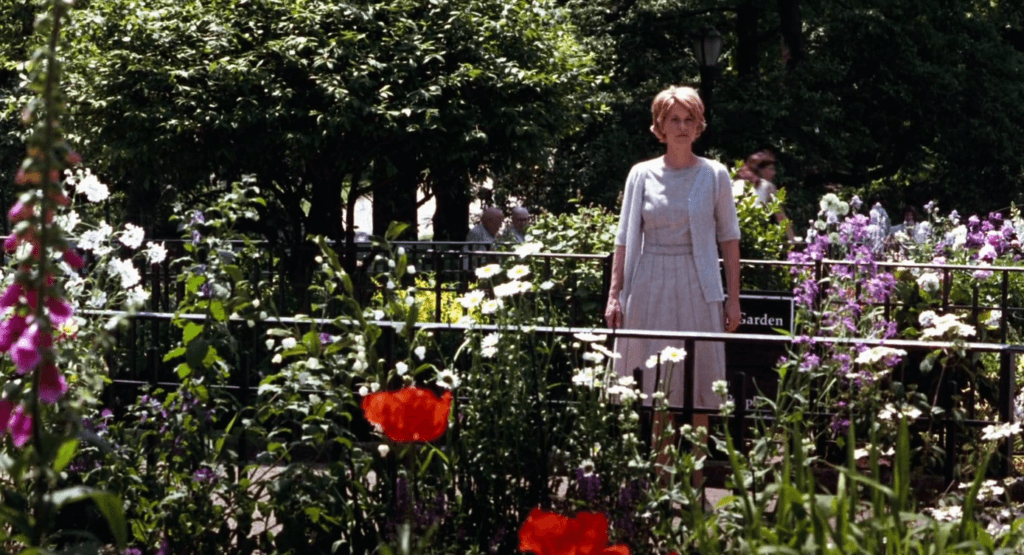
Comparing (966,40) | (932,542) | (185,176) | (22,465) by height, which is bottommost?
(932,542)

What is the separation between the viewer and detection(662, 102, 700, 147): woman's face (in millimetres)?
5676

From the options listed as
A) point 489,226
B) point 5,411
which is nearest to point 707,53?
point 489,226

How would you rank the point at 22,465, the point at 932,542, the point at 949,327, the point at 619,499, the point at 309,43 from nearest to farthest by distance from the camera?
the point at 22,465 → the point at 932,542 → the point at 619,499 → the point at 949,327 → the point at 309,43

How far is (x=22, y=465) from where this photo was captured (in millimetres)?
2186

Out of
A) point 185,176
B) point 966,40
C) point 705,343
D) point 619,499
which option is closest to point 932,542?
point 619,499

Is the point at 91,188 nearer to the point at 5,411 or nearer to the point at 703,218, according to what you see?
the point at 703,218

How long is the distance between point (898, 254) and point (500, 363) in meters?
7.40

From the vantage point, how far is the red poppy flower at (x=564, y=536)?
2977 mm

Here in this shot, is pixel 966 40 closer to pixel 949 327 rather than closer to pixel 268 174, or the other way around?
pixel 268 174

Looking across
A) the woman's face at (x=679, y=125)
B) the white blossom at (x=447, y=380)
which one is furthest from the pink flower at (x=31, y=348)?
the woman's face at (x=679, y=125)

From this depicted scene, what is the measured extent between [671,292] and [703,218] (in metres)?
0.31

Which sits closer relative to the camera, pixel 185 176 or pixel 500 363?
pixel 500 363

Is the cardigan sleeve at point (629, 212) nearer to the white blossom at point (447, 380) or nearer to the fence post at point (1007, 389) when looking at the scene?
the fence post at point (1007, 389)

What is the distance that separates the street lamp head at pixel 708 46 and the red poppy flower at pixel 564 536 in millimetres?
16043
